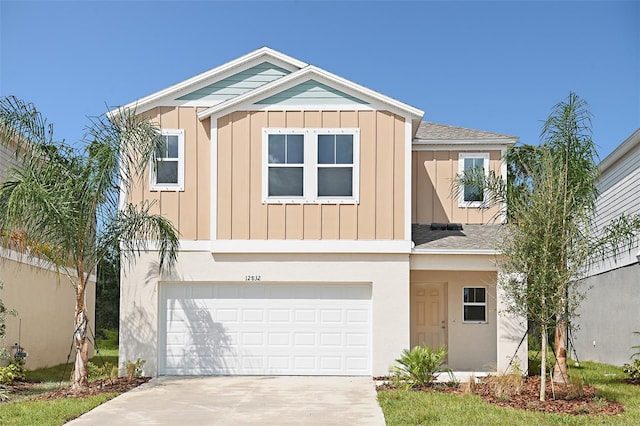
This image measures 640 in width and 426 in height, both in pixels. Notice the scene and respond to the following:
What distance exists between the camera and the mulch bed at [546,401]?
41.7ft

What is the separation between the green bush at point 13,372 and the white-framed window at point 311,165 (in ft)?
20.9

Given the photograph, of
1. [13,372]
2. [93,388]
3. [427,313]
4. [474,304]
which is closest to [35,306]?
[13,372]

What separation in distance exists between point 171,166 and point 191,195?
33.2 inches

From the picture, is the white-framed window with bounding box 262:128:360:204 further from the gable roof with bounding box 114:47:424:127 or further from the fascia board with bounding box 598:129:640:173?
the fascia board with bounding box 598:129:640:173

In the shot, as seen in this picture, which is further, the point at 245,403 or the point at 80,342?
the point at 80,342

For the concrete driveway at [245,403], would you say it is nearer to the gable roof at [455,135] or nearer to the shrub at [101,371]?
the shrub at [101,371]

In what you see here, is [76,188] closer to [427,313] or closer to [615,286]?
[427,313]

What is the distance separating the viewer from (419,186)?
63.9 ft

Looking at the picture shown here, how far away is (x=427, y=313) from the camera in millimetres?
19328

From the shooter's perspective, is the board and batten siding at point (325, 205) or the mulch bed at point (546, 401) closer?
the mulch bed at point (546, 401)

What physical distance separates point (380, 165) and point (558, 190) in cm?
471

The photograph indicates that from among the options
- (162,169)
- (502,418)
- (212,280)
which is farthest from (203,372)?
(502,418)

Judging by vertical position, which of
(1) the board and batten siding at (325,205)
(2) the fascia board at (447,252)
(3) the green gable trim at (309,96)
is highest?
(3) the green gable trim at (309,96)

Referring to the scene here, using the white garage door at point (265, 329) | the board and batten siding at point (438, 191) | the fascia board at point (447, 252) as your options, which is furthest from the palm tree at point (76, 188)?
the board and batten siding at point (438, 191)
